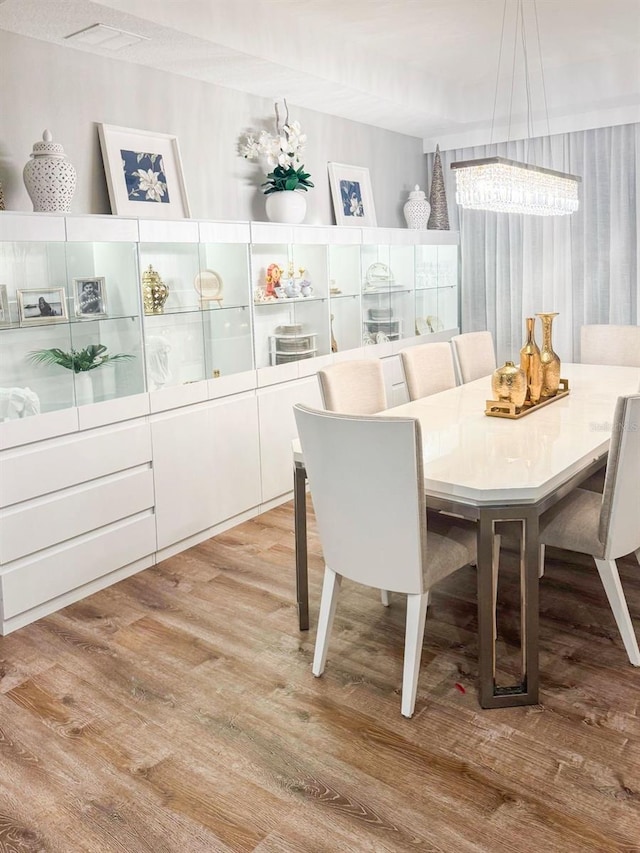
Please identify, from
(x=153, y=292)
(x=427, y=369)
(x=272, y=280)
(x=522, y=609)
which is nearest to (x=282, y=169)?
(x=272, y=280)

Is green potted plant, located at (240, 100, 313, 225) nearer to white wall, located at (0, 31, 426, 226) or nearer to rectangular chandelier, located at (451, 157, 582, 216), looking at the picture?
white wall, located at (0, 31, 426, 226)

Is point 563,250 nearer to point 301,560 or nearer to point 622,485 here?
point 622,485

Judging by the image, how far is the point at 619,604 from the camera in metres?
2.49

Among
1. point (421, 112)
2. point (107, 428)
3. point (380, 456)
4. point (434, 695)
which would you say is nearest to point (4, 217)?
point (107, 428)

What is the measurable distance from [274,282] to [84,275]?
1.43 m

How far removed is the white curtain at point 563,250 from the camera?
5266mm

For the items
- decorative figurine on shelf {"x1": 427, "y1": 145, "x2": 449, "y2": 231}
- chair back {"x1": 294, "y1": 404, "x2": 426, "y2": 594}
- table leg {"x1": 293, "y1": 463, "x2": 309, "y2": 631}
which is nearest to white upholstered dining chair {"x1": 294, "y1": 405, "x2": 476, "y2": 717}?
chair back {"x1": 294, "y1": 404, "x2": 426, "y2": 594}

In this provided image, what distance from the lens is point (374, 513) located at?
2.21 metres

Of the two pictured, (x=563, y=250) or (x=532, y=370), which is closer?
(x=532, y=370)

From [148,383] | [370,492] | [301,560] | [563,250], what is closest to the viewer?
[370,492]

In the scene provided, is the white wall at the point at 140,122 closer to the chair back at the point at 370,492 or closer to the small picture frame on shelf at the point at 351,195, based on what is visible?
the small picture frame on shelf at the point at 351,195

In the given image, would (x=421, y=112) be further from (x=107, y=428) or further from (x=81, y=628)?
(x=81, y=628)

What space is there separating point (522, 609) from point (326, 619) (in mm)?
642

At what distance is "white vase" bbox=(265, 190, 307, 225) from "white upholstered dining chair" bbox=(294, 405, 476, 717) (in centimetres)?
232
